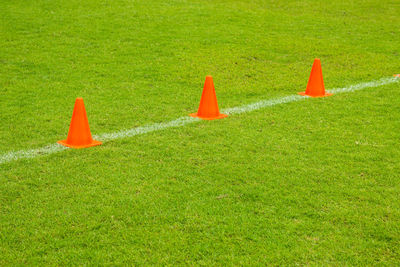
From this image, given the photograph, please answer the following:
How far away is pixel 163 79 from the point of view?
27.9 feet

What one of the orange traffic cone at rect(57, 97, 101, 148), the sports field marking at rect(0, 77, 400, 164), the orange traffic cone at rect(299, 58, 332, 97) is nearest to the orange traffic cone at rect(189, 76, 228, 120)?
the sports field marking at rect(0, 77, 400, 164)

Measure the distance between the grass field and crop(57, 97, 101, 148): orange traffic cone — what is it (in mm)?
231

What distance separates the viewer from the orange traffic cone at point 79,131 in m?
5.25

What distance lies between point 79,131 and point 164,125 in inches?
46.4

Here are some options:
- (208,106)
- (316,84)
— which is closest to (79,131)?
(208,106)

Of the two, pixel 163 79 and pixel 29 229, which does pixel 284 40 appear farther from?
pixel 29 229

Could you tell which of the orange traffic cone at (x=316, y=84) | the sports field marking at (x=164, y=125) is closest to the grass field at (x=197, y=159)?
the sports field marking at (x=164, y=125)

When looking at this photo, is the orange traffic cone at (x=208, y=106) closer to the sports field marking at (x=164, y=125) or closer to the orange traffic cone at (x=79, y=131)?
the sports field marking at (x=164, y=125)

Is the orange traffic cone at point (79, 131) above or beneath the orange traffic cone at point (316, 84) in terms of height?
above

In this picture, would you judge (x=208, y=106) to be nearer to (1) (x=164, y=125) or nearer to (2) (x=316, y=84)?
(1) (x=164, y=125)

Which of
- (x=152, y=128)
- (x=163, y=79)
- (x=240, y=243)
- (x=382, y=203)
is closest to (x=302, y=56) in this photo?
(x=163, y=79)

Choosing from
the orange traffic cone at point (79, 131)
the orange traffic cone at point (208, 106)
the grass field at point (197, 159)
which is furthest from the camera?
the orange traffic cone at point (208, 106)

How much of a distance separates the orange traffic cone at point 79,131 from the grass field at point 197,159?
0.76 ft

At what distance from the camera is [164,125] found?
19.7 ft
